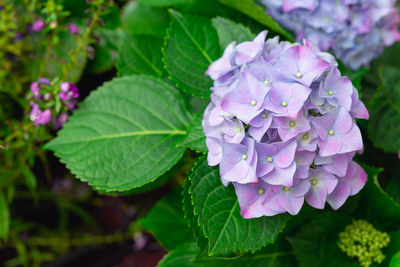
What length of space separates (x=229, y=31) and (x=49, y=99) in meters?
0.39

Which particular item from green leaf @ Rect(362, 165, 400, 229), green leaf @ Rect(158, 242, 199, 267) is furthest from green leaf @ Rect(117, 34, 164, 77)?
green leaf @ Rect(362, 165, 400, 229)

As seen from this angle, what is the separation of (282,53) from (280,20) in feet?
1.07

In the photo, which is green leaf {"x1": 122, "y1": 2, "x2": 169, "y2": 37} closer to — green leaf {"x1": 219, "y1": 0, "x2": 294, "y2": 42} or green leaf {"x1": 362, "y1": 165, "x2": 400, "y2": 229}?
green leaf {"x1": 219, "y1": 0, "x2": 294, "y2": 42}

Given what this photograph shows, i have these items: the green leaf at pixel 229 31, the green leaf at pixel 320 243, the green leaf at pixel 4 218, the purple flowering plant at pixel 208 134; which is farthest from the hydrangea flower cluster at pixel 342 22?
the green leaf at pixel 4 218

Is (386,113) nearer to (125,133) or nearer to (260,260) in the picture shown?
(260,260)

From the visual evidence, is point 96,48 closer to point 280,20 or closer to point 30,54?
point 30,54

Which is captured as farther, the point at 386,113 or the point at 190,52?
the point at 386,113

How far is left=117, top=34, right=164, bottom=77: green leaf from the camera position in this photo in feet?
3.25

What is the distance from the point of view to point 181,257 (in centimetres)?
88

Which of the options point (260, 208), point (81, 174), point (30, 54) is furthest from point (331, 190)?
point (30, 54)

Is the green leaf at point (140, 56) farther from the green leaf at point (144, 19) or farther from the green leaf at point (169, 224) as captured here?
the green leaf at point (169, 224)

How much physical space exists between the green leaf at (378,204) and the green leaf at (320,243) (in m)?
0.05

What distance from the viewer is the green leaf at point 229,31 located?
86 cm

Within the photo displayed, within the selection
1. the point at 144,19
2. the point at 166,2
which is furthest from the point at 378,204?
the point at 144,19
